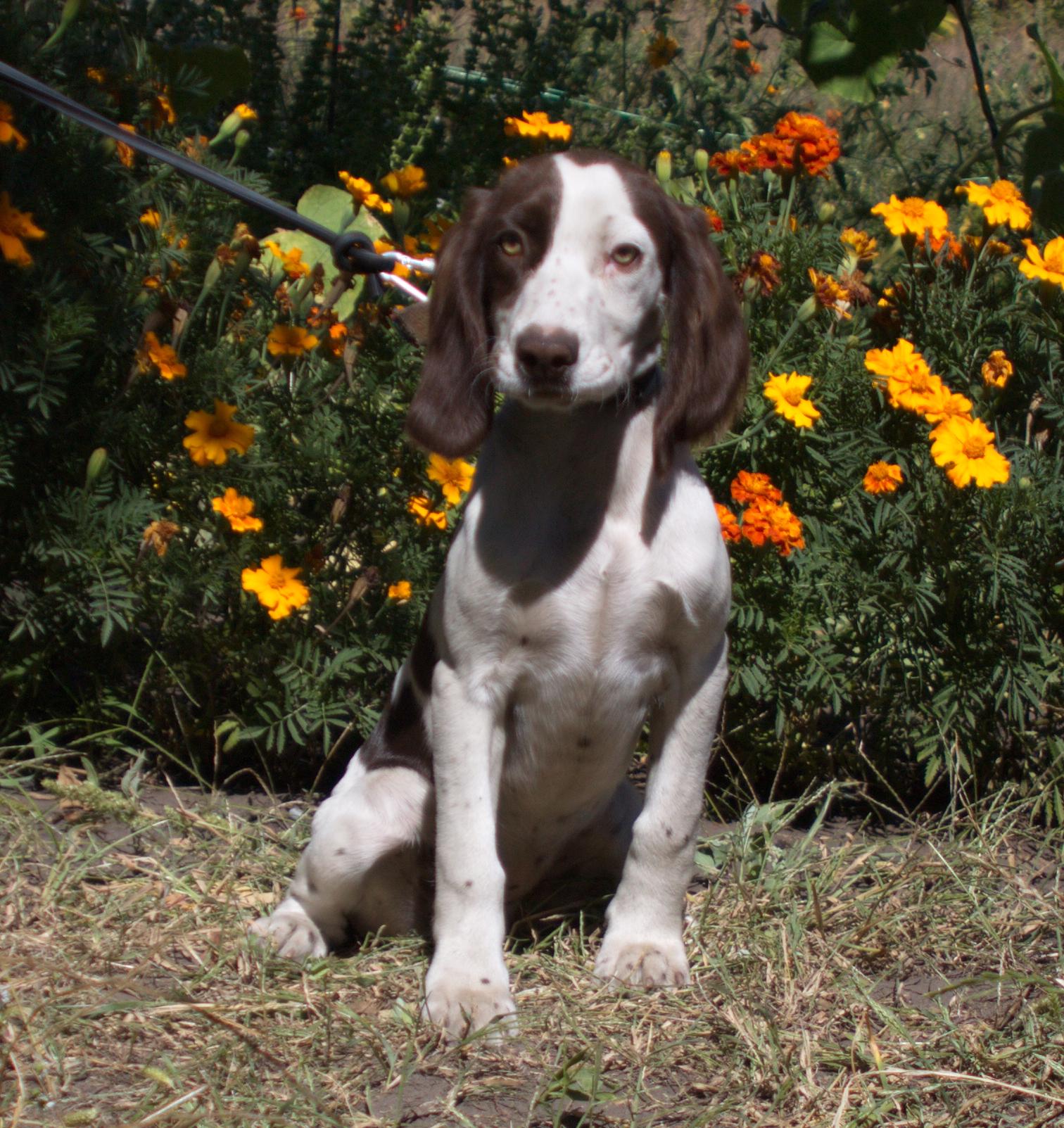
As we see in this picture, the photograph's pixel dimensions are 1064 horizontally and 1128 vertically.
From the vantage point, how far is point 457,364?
236cm

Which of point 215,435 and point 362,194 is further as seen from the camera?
point 362,194

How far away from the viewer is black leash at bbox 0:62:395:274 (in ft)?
8.15

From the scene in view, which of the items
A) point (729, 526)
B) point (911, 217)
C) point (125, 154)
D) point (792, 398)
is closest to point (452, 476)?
point (729, 526)

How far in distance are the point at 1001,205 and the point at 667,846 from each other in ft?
5.80

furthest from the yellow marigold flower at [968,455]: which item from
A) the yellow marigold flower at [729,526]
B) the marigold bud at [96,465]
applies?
the marigold bud at [96,465]

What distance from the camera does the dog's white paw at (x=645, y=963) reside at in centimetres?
238

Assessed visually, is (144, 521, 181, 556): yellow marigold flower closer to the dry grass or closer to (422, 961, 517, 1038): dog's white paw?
the dry grass

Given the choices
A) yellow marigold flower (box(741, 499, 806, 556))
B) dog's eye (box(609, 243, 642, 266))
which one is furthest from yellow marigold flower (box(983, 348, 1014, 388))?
dog's eye (box(609, 243, 642, 266))

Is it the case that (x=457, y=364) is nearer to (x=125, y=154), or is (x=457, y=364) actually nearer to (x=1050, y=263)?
(x=125, y=154)

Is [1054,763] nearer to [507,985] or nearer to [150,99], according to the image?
[507,985]

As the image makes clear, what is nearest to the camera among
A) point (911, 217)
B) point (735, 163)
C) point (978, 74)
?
point (911, 217)

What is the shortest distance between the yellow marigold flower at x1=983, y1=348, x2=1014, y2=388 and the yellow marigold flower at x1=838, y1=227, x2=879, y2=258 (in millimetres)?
458

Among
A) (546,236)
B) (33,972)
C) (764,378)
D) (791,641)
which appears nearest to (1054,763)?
(791,641)

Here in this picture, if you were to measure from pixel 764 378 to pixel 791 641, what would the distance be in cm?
62
